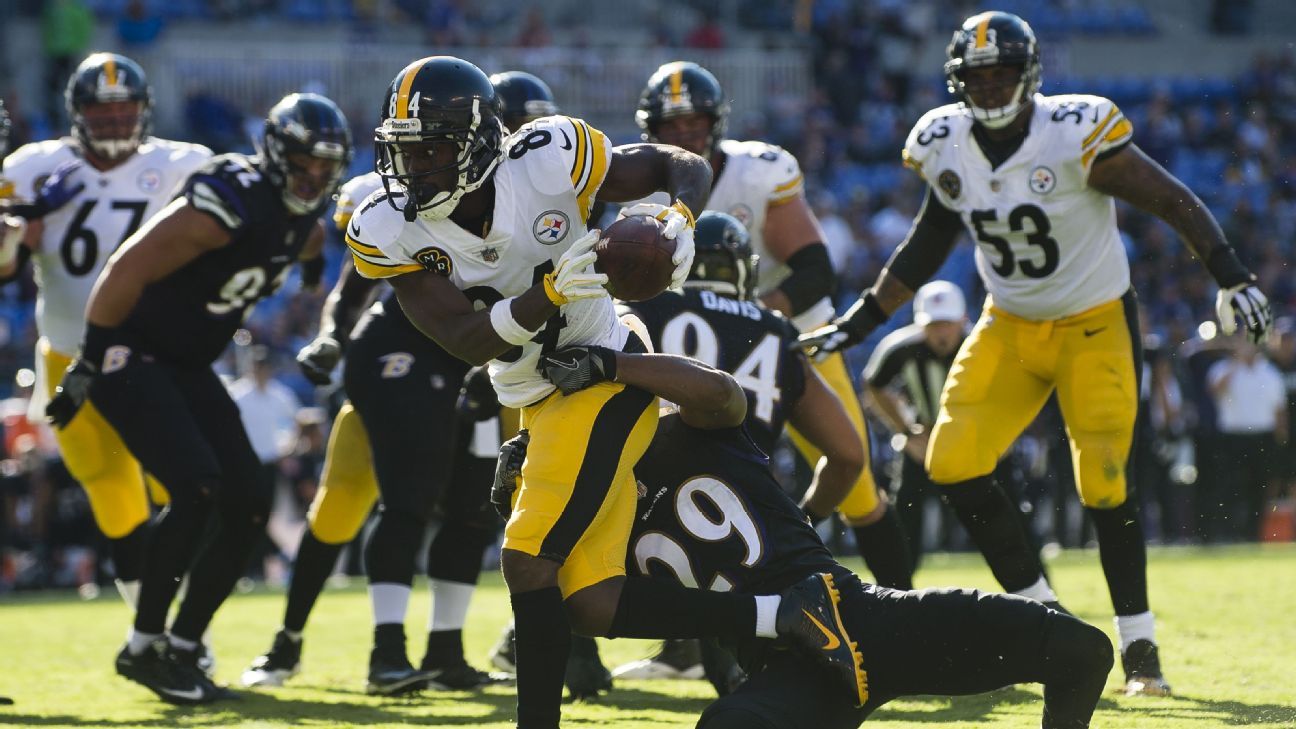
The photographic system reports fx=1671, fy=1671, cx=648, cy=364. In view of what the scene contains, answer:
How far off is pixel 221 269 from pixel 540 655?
8.78 feet

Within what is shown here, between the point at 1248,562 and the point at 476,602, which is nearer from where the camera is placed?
the point at 476,602

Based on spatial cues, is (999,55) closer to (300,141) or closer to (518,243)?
(518,243)

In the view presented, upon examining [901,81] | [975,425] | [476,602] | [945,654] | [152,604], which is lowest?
[476,602]

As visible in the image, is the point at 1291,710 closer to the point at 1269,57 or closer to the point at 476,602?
the point at 476,602

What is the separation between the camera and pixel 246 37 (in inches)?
763

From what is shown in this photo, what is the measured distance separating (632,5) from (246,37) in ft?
16.2

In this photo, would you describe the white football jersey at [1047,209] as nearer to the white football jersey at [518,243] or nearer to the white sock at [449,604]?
the white football jersey at [518,243]

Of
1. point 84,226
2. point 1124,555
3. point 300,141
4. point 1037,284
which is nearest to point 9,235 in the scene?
point 84,226

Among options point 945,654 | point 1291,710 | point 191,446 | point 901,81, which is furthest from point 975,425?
point 901,81

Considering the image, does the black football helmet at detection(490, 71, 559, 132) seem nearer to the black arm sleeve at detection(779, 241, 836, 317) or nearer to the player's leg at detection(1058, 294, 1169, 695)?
the black arm sleeve at detection(779, 241, 836, 317)

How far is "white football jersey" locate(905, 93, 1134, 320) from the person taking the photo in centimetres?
553

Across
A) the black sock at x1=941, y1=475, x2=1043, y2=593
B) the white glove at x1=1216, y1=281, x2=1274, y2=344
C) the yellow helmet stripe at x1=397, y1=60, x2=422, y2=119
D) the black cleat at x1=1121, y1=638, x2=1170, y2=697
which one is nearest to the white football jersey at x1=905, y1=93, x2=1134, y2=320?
the white glove at x1=1216, y1=281, x2=1274, y2=344

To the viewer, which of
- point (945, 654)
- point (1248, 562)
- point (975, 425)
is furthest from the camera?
point (1248, 562)

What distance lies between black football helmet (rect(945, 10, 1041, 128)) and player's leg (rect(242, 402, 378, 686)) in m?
2.43
